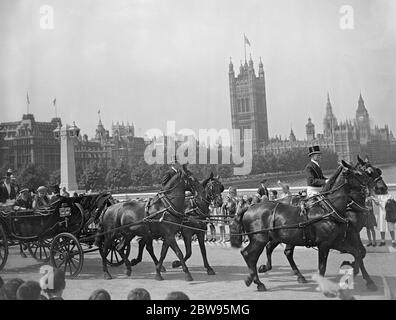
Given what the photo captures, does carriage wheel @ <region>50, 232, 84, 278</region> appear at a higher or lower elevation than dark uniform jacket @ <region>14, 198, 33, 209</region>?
lower

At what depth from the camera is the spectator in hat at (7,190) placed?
10.3 m

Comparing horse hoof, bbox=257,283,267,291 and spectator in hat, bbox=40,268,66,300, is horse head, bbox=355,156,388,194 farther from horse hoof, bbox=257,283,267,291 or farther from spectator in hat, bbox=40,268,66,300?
spectator in hat, bbox=40,268,66,300

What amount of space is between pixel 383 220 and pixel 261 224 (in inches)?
202

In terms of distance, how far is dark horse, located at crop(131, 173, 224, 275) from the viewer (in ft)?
28.8

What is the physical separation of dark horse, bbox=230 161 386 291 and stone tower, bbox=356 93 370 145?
1073cm

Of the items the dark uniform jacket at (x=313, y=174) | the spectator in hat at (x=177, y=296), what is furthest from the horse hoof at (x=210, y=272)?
the spectator in hat at (x=177, y=296)

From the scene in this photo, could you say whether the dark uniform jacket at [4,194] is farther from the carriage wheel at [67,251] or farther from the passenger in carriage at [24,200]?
the carriage wheel at [67,251]

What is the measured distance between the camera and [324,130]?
21.7 metres

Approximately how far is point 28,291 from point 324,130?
18.9 meters

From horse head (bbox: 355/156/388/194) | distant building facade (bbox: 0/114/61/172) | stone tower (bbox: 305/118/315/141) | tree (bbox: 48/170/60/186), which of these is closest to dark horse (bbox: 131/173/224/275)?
horse head (bbox: 355/156/388/194)
